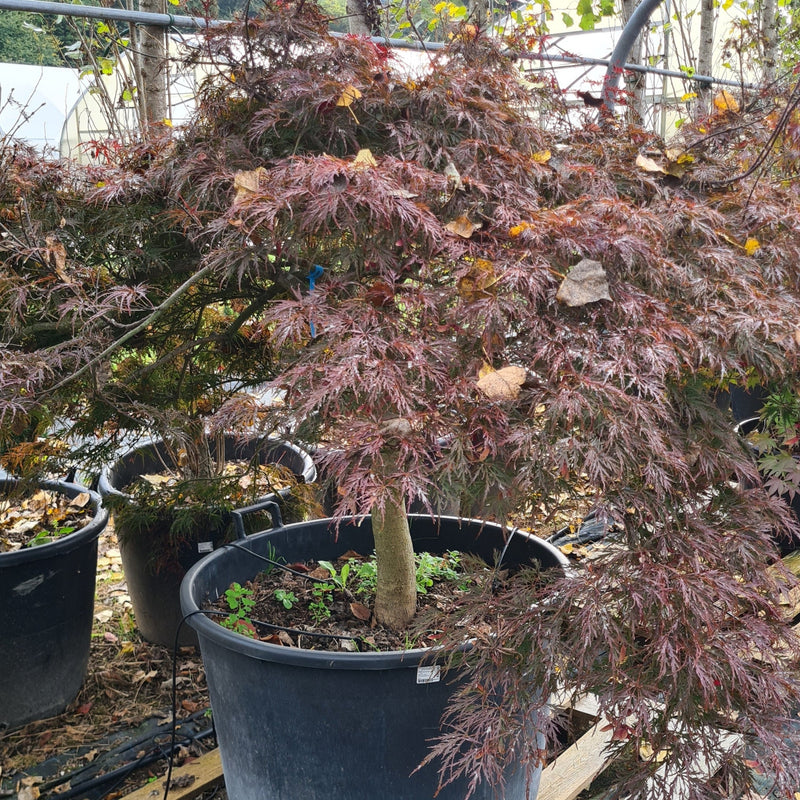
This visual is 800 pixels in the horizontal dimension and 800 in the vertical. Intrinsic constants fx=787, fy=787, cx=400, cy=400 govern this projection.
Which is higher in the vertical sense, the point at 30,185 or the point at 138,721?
the point at 30,185

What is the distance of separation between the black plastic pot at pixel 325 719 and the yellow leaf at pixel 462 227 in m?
0.52

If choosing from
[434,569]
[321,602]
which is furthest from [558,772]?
[321,602]

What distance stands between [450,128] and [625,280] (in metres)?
0.45

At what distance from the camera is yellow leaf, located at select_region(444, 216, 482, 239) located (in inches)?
47.8

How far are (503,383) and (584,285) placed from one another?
0.71 feet

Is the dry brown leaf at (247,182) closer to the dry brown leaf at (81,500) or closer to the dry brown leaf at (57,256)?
the dry brown leaf at (57,256)

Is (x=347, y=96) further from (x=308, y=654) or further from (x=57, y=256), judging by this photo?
(x=308, y=654)

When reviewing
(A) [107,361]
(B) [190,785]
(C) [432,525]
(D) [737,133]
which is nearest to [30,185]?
(A) [107,361]

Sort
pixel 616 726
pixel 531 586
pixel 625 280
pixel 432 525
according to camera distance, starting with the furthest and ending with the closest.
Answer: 1. pixel 432 525
2. pixel 531 586
3. pixel 625 280
4. pixel 616 726

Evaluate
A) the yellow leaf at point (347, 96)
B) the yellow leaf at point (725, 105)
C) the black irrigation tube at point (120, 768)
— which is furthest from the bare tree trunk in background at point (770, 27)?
the black irrigation tube at point (120, 768)

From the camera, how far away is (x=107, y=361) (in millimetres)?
1494

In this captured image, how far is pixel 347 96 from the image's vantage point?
53.7 inches

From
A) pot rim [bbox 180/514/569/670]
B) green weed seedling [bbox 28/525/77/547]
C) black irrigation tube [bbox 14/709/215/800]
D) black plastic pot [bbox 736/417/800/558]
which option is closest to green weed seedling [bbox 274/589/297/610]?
pot rim [bbox 180/514/569/670]

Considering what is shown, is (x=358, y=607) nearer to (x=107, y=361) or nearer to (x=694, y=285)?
(x=107, y=361)
